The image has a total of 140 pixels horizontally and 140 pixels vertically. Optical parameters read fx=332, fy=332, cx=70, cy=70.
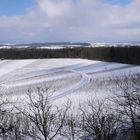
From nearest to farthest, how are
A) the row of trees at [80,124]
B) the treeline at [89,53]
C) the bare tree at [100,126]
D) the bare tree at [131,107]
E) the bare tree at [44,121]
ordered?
the bare tree at [100,126] → the bare tree at [131,107] → the row of trees at [80,124] → the bare tree at [44,121] → the treeline at [89,53]

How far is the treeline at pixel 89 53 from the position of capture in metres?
91.9

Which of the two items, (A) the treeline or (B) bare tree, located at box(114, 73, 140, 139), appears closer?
(B) bare tree, located at box(114, 73, 140, 139)

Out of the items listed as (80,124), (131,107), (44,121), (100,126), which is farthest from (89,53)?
(44,121)

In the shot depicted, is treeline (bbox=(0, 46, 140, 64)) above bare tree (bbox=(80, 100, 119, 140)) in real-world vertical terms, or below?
below

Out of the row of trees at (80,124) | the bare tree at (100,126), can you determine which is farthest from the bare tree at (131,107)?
the bare tree at (100,126)

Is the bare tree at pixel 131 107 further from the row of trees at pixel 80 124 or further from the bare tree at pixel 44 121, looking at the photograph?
the bare tree at pixel 44 121

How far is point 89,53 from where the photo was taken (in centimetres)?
10412

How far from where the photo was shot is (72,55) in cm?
10988

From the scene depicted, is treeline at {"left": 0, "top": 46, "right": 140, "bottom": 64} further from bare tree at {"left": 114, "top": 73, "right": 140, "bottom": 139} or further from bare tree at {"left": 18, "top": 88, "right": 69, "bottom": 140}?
bare tree at {"left": 114, "top": 73, "right": 140, "bottom": 139}

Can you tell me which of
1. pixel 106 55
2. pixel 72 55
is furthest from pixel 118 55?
pixel 72 55

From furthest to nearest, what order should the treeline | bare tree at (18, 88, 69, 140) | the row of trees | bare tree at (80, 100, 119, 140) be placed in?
the treeline, bare tree at (18, 88, 69, 140), the row of trees, bare tree at (80, 100, 119, 140)

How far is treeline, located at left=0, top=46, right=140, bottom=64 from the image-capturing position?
91875 millimetres

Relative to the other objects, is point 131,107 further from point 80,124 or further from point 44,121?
point 44,121

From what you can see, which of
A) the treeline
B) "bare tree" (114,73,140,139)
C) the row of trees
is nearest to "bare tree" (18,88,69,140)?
the row of trees
